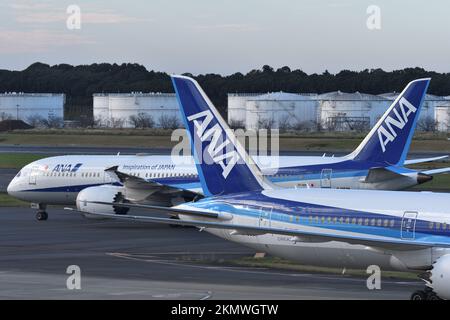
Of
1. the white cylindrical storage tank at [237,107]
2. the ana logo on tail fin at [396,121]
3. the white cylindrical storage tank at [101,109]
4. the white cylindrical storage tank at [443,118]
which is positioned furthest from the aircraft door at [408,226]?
the white cylindrical storage tank at [101,109]

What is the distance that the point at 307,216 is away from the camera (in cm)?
3516

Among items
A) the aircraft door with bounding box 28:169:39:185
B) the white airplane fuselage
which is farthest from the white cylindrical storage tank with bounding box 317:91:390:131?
the aircraft door with bounding box 28:169:39:185

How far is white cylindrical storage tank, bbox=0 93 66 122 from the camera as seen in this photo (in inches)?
7598

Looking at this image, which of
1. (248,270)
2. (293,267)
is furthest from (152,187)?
(248,270)

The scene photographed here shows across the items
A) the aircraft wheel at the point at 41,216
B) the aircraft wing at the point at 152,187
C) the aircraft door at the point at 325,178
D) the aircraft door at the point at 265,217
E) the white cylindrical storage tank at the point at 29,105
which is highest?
the white cylindrical storage tank at the point at 29,105

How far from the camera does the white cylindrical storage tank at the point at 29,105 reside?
193 m

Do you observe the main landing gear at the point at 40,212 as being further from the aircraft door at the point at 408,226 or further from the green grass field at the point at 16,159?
the green grass field at the point at 16,159

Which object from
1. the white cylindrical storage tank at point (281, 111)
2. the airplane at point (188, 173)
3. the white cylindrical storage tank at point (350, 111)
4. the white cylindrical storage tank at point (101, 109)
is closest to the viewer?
the airplane at point (188, 173)

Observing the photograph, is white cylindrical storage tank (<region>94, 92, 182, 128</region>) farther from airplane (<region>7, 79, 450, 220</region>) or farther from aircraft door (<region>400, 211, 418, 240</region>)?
aircraft door (<region>400, 211, 418, 240</region>)

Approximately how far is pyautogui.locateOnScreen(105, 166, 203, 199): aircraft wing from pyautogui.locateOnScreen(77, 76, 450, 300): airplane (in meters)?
21.7

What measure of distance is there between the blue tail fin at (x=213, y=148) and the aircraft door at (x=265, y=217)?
1.57 metres

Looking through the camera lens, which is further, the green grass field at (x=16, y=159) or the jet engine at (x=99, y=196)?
the green grass field at (x=16, y=159)
